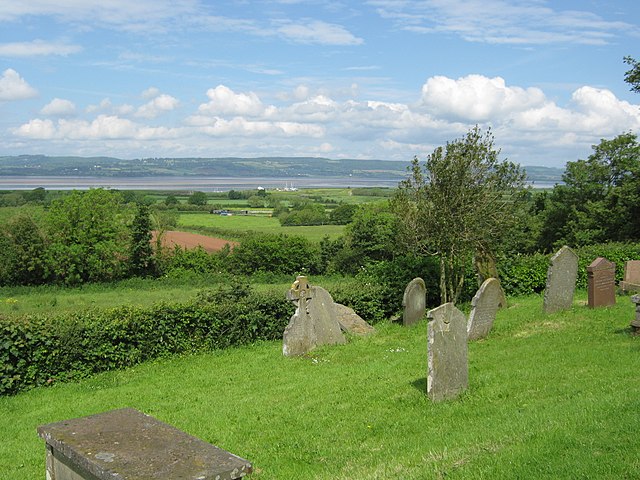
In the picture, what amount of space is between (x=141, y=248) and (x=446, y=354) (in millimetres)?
54472

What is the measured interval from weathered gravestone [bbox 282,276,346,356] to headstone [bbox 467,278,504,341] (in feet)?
13.1

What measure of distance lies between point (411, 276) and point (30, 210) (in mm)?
52598

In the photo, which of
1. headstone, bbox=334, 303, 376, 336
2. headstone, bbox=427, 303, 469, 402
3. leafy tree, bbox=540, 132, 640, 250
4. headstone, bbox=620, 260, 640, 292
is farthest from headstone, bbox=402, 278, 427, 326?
leafy tree, bbox=540, 132, 640, 250

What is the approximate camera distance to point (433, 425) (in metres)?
9.47

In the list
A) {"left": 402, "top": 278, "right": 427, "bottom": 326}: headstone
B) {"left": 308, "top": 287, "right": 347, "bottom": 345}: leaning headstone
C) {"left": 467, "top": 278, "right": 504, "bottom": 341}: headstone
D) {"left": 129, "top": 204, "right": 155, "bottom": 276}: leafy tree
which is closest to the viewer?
{"left": 467, "top": 278, "right": 504, "bottom": 341}: headstone

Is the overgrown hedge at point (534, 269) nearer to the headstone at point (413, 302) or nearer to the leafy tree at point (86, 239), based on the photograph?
the headstone at point (413, 302)

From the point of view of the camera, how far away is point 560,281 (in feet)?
61.0

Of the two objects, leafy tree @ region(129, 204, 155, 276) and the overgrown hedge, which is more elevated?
the overgrown hedge

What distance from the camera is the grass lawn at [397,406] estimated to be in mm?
7500

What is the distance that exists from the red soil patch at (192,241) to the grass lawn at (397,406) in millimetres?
47123

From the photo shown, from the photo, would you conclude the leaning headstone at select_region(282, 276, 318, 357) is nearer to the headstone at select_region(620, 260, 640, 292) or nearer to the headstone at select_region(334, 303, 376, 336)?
the headstone at select_region(334, 303, 376, 336)

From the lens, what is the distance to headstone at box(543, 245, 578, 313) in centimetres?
1833

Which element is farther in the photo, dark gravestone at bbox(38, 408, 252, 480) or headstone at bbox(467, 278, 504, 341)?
headstone at bbox(467, 278, 504, 341)

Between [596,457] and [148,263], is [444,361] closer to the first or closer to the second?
[596,457]
